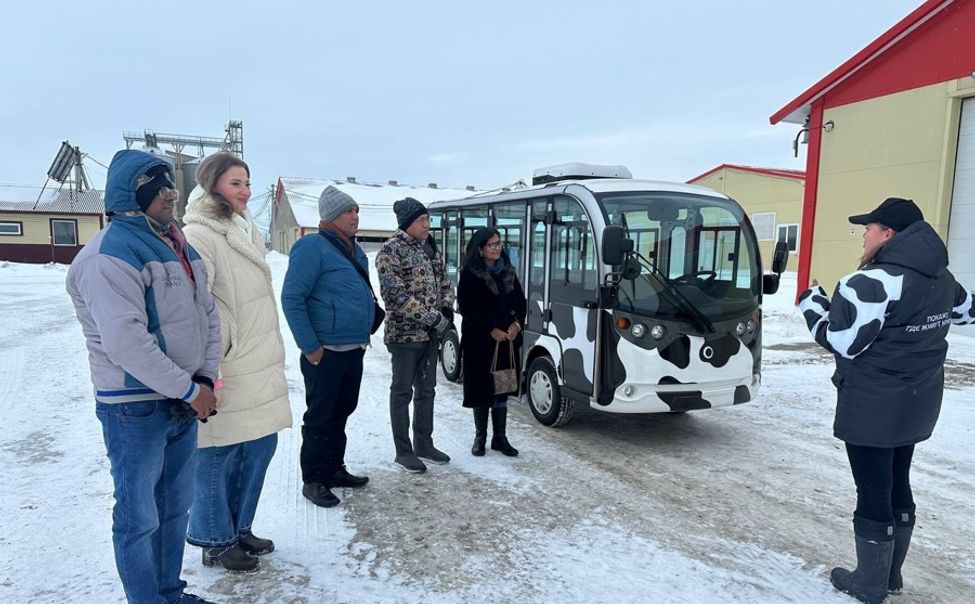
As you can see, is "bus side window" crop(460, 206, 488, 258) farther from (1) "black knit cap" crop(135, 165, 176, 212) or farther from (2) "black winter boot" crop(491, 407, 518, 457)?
(1) "black knit cap" crop(135, 165, 176, 212)

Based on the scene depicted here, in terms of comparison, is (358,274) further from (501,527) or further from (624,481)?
(624,481)

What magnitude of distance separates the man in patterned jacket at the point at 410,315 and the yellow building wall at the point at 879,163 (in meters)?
11.2

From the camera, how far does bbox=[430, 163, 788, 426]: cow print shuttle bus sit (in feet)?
16.1

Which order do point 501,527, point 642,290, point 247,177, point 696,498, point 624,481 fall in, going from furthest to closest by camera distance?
1. point 642,290
2. point 624,481
3. point 696,498
4. point 501,527
5. point 247,177

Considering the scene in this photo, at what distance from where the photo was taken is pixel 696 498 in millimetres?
4152

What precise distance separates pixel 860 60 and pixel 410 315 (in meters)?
12.7

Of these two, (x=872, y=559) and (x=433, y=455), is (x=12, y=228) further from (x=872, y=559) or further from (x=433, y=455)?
(x=872, y=559)

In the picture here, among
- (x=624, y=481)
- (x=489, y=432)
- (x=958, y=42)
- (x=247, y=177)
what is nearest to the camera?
(x=247, y=177)

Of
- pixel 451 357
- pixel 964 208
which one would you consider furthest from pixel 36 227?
pixel 964 208

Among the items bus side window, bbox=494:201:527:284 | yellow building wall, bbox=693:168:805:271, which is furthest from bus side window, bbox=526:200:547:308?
yellow building wall, bbox=693:168:805:271

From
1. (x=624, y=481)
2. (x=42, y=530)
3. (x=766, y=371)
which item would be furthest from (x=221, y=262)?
(x=766, y=371)

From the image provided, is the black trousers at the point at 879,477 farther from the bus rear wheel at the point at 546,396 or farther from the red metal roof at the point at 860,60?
the red metal roof at the point at 860,60

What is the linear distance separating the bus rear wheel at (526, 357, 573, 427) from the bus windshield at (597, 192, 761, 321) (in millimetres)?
1115

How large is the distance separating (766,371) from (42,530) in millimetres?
8005
